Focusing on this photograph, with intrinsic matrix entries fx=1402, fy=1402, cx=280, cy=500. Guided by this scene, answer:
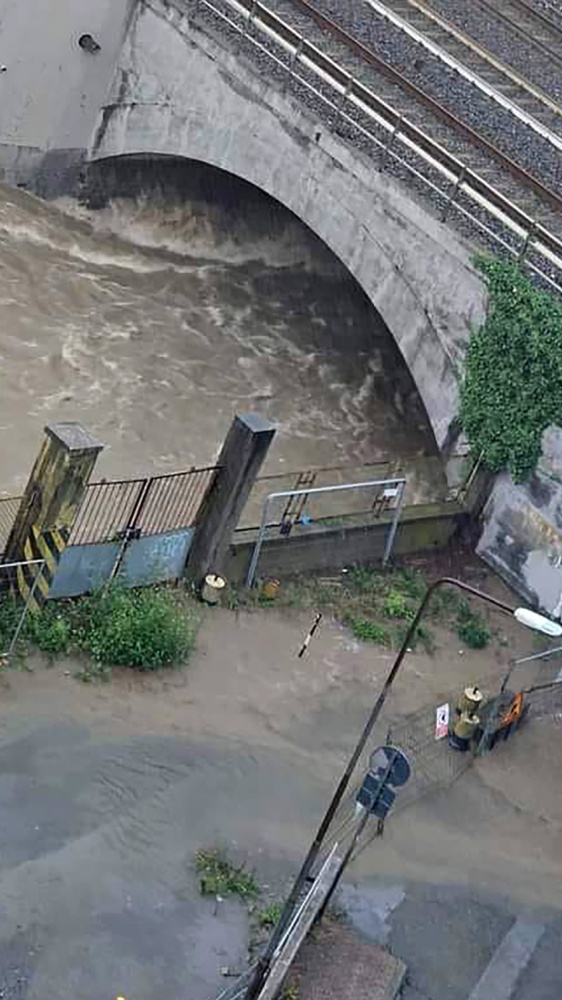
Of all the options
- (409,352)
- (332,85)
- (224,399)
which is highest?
(332,85)

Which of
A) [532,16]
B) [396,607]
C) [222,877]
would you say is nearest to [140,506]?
[396,607]

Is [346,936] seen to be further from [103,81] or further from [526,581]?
[103,81]

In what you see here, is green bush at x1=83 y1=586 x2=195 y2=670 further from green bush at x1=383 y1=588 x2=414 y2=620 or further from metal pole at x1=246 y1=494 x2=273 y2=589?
green bush at x1=383 y1=588 x2=414 y2=620

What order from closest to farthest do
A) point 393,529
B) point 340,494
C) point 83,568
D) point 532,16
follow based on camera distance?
point 83,568 → point 340,494 → point 393,529 → point 532,16

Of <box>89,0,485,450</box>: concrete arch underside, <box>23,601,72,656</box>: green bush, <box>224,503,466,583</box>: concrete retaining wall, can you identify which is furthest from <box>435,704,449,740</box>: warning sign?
<box>89,0,485,450</box>: concrete arch underside

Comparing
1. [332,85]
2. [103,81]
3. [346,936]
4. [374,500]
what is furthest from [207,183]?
[346,936]

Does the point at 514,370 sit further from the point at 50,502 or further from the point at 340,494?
the point at 50,502
